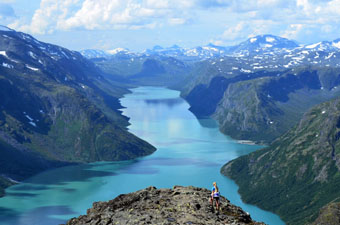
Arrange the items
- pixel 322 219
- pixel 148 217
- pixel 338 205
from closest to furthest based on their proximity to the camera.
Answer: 1. pixel 148 217
2. pixel 322 219
3. pixel 338 205

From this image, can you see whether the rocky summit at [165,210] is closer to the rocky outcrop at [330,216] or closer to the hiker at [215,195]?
the hiker at [215,195]

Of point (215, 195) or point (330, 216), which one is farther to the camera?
point (330, 216)

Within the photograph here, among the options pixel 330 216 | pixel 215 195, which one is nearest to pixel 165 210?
pixel 215 195

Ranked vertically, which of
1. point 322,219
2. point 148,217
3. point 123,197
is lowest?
point 148,217

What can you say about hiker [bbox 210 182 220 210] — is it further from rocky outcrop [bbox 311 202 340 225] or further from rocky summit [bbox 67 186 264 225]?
rocky outcrop [bbox 311 202 340 225]

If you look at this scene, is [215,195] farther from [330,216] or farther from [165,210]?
[330,216]

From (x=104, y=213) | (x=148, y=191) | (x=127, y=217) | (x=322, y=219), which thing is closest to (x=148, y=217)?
(x=127, y=217)

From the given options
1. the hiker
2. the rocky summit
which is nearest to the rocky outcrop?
the rocky summit

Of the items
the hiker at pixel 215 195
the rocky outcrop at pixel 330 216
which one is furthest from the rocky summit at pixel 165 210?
the rocky outcrop at pixel 330 216

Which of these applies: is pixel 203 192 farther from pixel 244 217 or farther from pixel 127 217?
pixel 127 217
